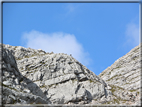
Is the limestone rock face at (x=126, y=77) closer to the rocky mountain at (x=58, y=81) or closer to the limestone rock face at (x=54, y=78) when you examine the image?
the rocky mountain at (x=58, y=81)

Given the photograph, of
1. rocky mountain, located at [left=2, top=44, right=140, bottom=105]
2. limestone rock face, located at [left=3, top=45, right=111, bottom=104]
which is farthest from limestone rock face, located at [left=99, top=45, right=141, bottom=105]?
limestone rock face, located at [left=3, top=45, right=111, bottom=104]

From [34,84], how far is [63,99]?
1055 centimetres

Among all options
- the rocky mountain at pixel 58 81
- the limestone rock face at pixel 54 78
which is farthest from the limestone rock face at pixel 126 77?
the limestone rock face at pixel 54 78

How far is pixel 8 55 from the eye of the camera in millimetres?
52688

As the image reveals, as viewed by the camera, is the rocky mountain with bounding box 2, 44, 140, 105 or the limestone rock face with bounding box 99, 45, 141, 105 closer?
the rocky mountain with bounding box 2, 44, 140, 105

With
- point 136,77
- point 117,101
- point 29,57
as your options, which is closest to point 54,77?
point 29,57

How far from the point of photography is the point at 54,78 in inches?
2464

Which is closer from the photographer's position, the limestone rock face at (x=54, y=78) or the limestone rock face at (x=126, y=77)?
the limestone rock face at (x=54, y=78)

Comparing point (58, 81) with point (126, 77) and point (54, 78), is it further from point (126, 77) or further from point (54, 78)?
point (126, 77)

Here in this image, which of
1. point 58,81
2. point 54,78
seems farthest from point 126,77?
point 54,78

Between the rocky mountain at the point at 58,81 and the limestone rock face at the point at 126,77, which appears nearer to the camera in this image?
the rocky mountain at the point at 58,81

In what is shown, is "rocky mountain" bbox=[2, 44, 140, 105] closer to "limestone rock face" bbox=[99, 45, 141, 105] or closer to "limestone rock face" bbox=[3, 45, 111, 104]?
"limestone rock face" bbox=[3, 45, 111, 104]

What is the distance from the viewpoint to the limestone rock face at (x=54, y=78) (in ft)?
181

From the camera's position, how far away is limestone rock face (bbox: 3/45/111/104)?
55.2 meters
